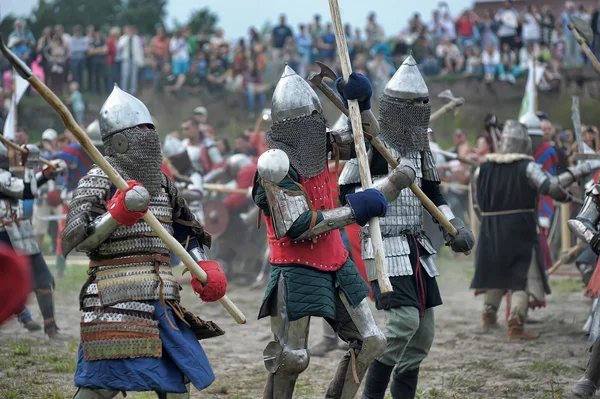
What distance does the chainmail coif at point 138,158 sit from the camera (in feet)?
15.2

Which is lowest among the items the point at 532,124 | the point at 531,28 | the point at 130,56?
the point at 531,28

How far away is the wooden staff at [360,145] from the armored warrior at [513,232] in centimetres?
393

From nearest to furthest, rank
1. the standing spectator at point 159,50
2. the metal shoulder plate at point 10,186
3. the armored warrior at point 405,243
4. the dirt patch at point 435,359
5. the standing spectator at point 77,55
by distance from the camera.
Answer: the armored warrior at point 405,243, the dirt patch at point 435,359, the metal shoulder plate at point 10,186, the standing spectator at point 77,55, the standing spectator at point 159,50

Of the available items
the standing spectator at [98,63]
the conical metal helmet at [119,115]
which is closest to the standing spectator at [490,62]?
the standing spectator at [98,63]

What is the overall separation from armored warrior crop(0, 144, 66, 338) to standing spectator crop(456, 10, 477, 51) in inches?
603

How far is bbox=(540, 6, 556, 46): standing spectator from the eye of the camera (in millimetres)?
21531

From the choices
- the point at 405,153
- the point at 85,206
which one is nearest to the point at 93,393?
the point at 85,206

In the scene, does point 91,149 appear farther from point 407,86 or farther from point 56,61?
point 56,61

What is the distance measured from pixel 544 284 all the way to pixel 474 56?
47.7 feet

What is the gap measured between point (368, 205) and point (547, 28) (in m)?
18.1

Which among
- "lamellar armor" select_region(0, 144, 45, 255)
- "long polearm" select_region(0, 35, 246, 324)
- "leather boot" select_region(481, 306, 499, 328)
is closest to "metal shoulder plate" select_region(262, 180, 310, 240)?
"long polearm" select_region(0, 35, 246, 324)

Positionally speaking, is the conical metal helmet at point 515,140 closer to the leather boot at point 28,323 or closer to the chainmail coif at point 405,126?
the chainmail coif at point 405,126

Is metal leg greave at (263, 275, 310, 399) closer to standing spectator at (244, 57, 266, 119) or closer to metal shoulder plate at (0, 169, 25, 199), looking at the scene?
metal shoulder plate at (0, 169, 25, 199)

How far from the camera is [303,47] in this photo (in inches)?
882
